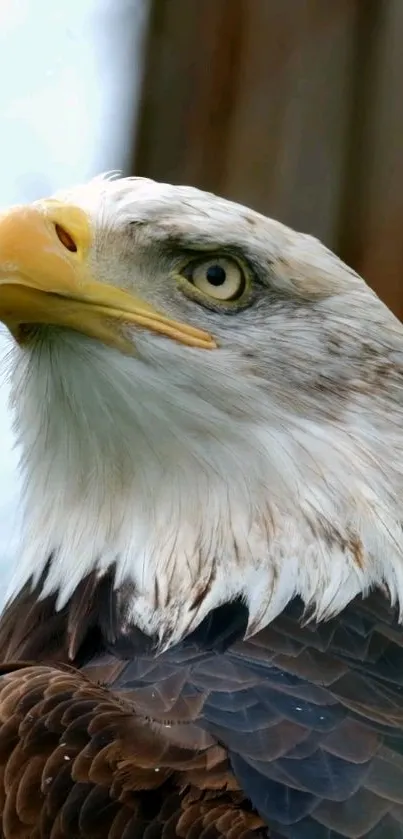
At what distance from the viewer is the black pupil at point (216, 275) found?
5.62ft

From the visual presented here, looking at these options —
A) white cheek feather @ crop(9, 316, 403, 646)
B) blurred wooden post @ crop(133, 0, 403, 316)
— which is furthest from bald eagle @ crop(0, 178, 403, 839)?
blurred wooden post @ crop(133, 0, 403, 316)

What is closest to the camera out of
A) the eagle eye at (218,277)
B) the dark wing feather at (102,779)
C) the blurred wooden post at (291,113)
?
the dark wing feather at (102,779)

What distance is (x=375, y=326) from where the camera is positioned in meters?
1.81

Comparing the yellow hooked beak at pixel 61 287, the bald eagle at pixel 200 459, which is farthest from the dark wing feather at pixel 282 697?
the yellow hooked beak at pixel 61 287

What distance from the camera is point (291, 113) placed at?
→ 116 inches

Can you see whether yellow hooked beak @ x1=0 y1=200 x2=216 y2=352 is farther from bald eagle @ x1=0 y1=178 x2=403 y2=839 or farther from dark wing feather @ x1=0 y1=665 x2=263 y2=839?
dark wing feather @ x1=0 y1=665 x2=263 y2=839

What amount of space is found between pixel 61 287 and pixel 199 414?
252 mm

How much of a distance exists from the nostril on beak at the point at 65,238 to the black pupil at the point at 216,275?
183 millimetres

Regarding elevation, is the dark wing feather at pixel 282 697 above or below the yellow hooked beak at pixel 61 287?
below

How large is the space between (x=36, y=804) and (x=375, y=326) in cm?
82

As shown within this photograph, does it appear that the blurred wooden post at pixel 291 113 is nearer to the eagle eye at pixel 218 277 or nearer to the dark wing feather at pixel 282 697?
the eagle eye at pixel 218 277

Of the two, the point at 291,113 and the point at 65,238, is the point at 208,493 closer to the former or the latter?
the point at 65,238

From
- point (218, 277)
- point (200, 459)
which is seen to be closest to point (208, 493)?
point (200, 459)

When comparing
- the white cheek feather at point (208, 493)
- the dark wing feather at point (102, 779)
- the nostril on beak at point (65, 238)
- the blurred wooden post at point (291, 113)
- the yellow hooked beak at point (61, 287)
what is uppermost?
the blurred wooden post at point (291, 113)
